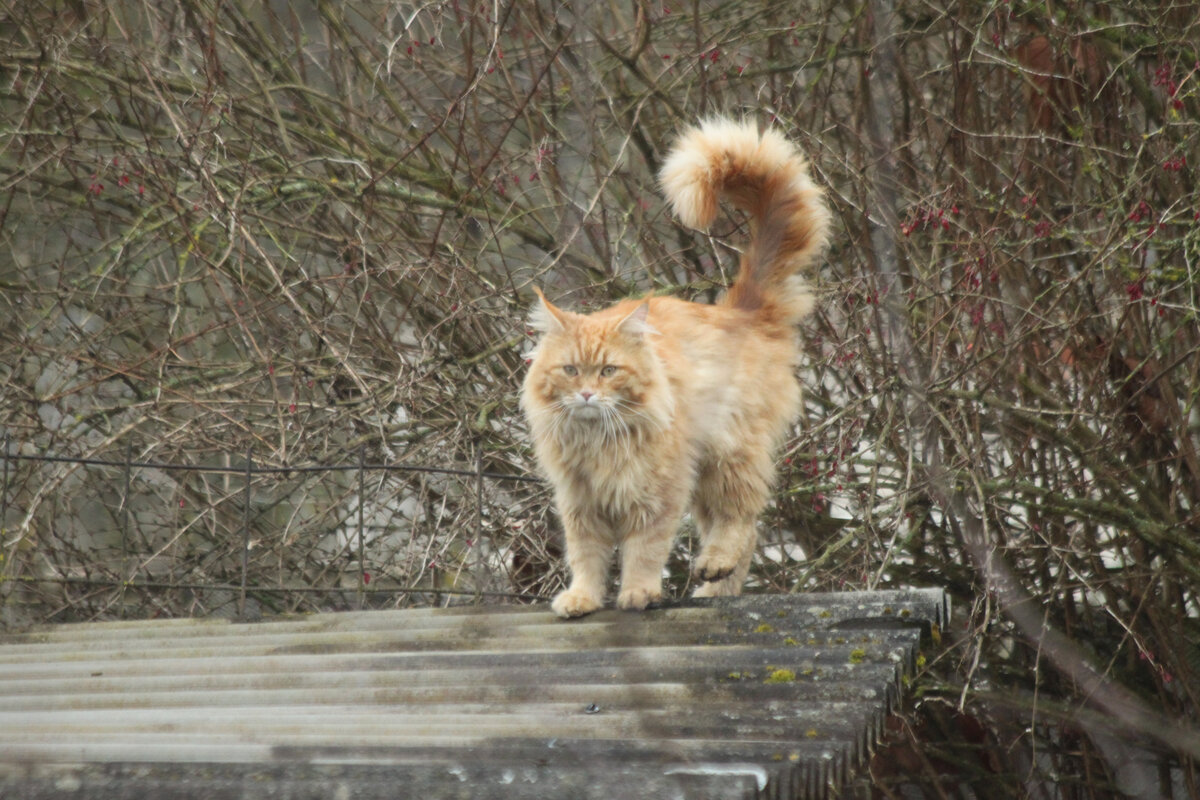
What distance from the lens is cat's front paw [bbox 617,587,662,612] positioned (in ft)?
13.0

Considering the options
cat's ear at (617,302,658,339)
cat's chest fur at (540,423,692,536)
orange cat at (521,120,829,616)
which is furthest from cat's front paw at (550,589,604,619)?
cat's ear at (617,302,658,339)

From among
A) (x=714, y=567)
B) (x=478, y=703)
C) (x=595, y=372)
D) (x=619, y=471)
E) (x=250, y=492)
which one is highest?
(x=250, y=492)

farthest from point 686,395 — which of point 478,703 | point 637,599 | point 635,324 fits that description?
point 478,703

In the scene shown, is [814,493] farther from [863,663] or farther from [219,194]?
[219,194]

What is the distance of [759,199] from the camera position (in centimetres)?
475

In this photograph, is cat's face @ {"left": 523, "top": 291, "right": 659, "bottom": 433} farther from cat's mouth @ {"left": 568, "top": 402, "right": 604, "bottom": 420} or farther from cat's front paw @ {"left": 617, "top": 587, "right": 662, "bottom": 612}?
cat's front paw @ {"left": 617, "top": 587, "right": 662, "bottom": 612}

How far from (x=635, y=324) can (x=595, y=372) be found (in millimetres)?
206

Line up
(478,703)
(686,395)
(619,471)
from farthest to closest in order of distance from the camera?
1. (686,395)
2. (619,471)
3. (478,703)

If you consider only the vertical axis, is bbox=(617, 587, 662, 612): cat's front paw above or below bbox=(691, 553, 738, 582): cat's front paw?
below

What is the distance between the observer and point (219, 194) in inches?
234

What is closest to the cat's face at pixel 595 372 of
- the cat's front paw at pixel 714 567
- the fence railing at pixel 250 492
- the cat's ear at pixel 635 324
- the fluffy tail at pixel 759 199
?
the cat's ear at pixel 635 324

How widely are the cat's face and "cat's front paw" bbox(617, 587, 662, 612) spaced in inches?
20.6

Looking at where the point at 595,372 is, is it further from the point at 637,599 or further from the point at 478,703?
the point at 478,703

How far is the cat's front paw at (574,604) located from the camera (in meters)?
3.96
